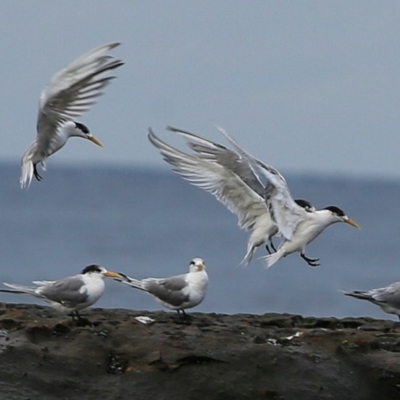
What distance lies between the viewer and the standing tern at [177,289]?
35.0 feet

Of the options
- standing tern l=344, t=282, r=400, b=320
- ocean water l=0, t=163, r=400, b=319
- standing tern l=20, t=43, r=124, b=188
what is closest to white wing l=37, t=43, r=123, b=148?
standing tern l=20, t=43, r=124, b=188

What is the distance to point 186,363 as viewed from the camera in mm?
8727

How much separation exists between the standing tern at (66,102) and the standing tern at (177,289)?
5.10ft

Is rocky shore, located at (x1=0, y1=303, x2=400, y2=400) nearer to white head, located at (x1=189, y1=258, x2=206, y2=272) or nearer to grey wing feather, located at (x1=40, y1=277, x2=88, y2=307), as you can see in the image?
grey wing feather, located at (x1=40, y1=277, x2=88, y2=307)

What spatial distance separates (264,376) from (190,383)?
17.9 inches

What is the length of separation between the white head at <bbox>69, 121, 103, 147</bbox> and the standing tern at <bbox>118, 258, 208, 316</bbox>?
6.40ft

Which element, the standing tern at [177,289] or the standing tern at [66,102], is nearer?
the standing tern at [177,289]

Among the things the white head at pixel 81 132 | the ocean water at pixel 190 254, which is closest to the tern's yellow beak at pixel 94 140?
the white head at pixel 81 132

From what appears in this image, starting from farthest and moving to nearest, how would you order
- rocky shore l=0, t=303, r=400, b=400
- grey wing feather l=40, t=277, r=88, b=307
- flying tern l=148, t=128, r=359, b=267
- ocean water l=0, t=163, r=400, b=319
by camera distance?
ocean water l=0, t=163, r=400, b=319, flying tern l=148, t=128, r=359, b=267, grey wing feather l=40, t=277, r=88, b=307, rocky shore l=0, t=303, r=400, b=400

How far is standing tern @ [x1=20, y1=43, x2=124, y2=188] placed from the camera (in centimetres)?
1116

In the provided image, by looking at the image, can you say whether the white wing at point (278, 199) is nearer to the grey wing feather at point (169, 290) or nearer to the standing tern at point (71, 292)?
the grey wing feather at point (169, 290)

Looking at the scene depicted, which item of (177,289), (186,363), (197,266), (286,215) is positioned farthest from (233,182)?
(186,363)

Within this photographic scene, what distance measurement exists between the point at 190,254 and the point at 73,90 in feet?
119

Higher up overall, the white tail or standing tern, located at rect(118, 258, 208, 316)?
the white tail
